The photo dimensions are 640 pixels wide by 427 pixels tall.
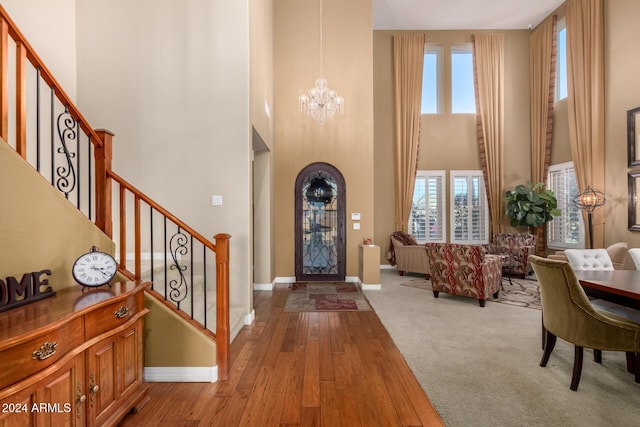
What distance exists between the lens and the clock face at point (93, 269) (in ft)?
6.75

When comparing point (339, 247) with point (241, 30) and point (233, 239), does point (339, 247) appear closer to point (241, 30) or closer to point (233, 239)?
point (233, 239)

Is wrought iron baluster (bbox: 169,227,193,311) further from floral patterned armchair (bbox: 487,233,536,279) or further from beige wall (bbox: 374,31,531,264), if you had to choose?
floral patterned armchair (bbox: 487,233,536,279)

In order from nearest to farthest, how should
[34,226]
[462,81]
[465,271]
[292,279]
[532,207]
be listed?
[34,226]
[465,271]
[292,279]
[532,207]
[462,81]

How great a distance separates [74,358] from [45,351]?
0.25 meters

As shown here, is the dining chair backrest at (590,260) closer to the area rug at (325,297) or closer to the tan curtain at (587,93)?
the area rug at (325,297)

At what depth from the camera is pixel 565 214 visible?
7566 mm

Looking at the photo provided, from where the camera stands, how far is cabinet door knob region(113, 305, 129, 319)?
2.07m

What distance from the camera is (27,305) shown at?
1762mm

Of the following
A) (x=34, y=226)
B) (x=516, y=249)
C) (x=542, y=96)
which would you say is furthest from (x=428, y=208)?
(x=34, y=226)

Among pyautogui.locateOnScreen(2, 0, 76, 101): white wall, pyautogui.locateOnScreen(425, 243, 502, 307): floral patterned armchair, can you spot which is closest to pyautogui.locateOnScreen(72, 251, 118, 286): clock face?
pyautogui.locateOnScreen(2, 0, 76, 101): white wall

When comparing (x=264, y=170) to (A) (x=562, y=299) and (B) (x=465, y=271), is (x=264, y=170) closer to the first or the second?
(B) (x=465, y=271)

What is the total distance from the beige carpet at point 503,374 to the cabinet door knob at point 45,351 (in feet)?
7.75

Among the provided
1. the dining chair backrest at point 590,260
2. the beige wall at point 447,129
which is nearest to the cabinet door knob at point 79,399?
the dining chair backrest at point 590,260

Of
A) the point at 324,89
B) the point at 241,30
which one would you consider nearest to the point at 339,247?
the point at 324,89
